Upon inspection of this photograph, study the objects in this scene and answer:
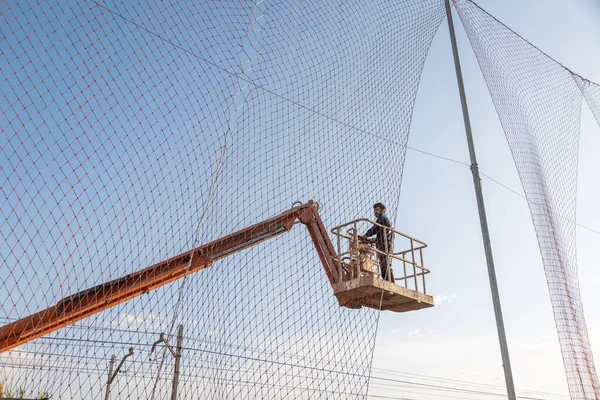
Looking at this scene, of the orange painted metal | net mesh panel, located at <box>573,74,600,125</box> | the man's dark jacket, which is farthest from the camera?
net mesh panel, located at <box>573,74,600,125</box>

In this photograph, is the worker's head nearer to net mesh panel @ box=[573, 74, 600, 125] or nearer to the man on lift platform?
the man on lift platform

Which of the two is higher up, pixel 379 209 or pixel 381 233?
pixel 379 209

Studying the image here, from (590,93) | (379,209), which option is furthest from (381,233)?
(590,93)

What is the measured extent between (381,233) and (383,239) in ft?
0.40

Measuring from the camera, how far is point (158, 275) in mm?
7465

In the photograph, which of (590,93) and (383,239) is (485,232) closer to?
(383,239)

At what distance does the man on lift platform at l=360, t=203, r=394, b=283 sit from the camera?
7.47m

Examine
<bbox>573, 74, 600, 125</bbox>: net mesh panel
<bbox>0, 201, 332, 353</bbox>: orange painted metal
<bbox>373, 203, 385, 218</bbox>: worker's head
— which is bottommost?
<bbox>0, 201, 332, 353</bbox>: orange painted metal

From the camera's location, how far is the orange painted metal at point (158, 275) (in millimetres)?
6422

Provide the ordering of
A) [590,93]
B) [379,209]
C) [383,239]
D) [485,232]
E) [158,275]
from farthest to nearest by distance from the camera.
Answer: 1. [590,93]
2. [379,209]
3. [383,239]
4. [158,275]
5. [485,232]

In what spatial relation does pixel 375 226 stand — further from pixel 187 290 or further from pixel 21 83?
pixel 21 83

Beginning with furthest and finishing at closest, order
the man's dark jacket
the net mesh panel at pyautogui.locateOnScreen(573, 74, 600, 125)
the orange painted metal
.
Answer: the net mesh panel at pyautogui.locateOnScreen(573, 74, 600, 125)
the man's dark jacket
the orange painted metal

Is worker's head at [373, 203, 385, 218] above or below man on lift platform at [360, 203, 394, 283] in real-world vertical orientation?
above

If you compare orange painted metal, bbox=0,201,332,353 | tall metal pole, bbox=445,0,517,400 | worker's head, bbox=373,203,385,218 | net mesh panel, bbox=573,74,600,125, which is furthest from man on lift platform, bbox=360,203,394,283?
net mesh panel, bbox=573,74,600,125
